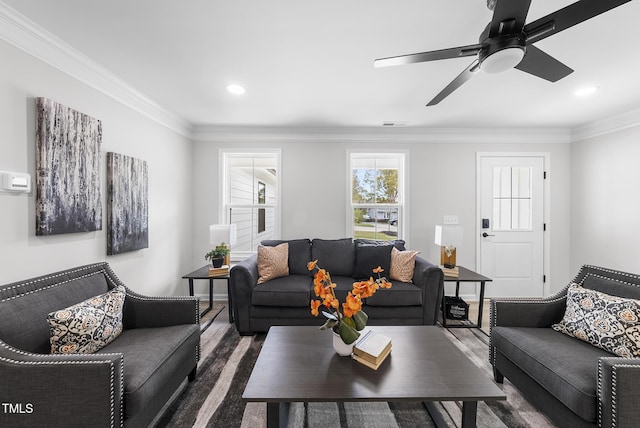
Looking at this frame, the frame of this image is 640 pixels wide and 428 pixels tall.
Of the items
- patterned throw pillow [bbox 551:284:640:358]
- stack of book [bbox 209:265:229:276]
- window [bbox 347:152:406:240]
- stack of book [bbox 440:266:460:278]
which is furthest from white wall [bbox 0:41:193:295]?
patterned throw pillow [bbox 551:284:640:358]

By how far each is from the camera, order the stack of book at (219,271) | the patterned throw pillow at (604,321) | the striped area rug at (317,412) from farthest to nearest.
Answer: the stack of book at (219,271), the striped area rug at (317,412), the patterned throw pillow at (604,321)

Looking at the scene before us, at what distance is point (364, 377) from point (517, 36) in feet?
6.09

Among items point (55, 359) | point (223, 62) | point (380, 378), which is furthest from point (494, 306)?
point (223, 62)

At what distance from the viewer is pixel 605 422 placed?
1326 mm

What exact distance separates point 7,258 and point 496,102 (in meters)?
4.42

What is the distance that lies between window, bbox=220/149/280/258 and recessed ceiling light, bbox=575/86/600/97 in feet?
12.0

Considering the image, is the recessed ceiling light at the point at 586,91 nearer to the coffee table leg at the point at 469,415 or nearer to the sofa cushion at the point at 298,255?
the coffee table leg at the point at 469,415

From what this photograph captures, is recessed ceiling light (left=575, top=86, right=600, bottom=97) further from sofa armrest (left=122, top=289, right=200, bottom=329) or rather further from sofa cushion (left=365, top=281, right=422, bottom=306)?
sofa armrest (left=122, top=289, right=200, bottom=329)

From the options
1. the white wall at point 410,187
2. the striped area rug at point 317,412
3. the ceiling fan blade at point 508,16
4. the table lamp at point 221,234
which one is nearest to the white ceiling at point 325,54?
the ceiling fan blade at point 508,16

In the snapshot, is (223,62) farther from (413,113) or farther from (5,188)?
(413,113)

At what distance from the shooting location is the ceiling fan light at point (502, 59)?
54.1 inches

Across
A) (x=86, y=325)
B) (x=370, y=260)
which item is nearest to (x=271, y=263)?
(x=370, y=260)

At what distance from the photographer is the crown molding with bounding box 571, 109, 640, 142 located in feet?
10.9

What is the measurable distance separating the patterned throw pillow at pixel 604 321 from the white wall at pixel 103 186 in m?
3.65
